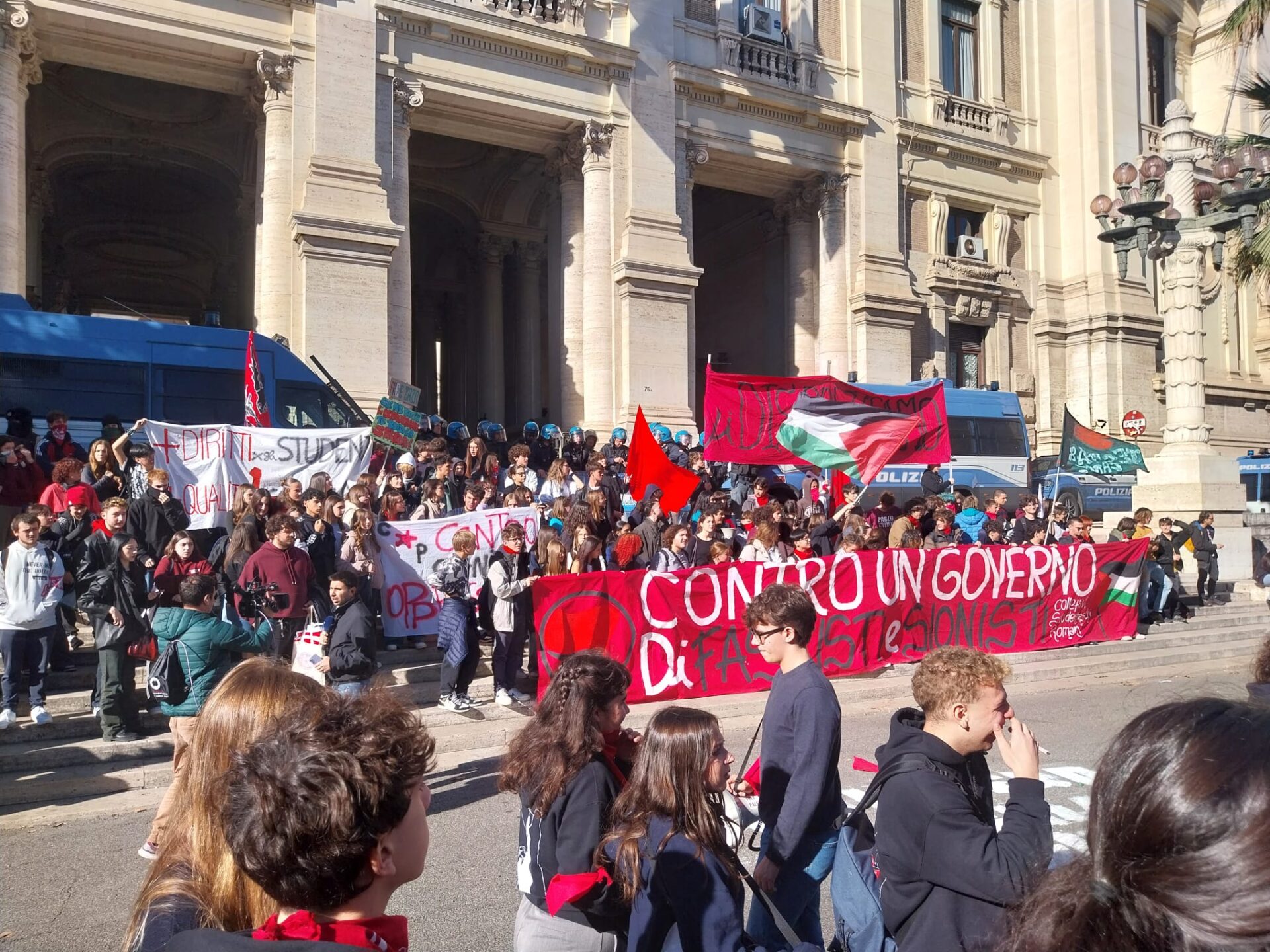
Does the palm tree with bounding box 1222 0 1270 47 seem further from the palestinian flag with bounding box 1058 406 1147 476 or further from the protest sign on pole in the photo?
the protest sign on pole

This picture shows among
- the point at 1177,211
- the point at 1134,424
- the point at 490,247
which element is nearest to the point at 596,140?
the point at 490,247

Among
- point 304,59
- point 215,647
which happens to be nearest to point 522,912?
point 215,647

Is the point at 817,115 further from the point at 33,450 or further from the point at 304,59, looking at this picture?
the point at 33,450

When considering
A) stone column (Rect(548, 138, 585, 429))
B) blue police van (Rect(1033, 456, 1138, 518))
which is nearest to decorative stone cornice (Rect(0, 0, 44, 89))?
stone column (Rect(548, 138, 585, 429))

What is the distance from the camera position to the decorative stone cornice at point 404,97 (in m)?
18.9

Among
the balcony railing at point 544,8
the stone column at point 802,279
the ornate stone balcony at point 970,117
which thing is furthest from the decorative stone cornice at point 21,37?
the ornate stone balcony at point 970,117

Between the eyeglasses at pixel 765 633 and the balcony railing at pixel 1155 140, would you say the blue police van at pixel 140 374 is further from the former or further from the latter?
the balcony railing at pixel 1155 140

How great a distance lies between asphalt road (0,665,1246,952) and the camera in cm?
452

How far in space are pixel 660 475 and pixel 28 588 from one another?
21.8 ft

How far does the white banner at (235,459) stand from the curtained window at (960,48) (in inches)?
880

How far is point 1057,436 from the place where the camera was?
2689cm

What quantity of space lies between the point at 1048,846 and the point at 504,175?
89.0 ft

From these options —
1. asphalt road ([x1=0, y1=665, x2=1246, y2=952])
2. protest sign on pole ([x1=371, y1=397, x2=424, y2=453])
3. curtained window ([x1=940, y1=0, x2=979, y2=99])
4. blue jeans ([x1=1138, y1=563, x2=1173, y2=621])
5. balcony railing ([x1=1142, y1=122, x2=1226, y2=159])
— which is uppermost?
curtained window ([x1=940, y1=0, x2=979, y2=99])

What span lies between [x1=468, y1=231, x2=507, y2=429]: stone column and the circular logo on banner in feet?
58.0
